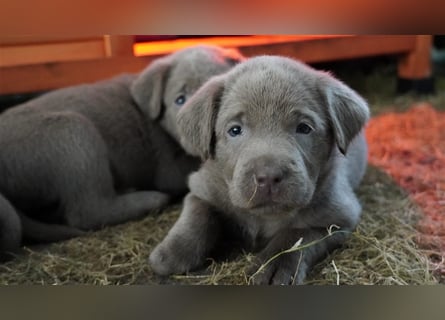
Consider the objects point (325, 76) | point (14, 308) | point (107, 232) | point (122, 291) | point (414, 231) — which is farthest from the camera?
point (107, 232)

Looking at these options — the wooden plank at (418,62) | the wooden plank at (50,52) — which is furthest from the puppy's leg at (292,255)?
the wooden plank at (418,62)

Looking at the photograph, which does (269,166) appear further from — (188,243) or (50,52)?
(50,52)

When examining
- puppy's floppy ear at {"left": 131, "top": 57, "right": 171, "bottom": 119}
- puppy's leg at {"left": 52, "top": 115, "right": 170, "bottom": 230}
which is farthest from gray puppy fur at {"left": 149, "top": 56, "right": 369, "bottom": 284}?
puppy's floppy ear at {"left": 131, "top": 57, "right": 171, "bottom": 119}

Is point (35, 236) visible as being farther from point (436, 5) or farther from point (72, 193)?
point (436, 5)

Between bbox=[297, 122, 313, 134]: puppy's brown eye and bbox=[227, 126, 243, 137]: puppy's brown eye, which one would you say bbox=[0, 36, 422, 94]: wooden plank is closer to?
bbox=[227, 126, 243, 137]: puppy's brown eye

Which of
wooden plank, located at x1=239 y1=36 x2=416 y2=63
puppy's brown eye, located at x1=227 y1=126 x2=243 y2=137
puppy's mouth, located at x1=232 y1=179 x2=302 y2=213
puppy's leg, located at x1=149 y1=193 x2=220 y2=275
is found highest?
puppy's brown eye, located at x1=227 y1=126 x2=243 y2=137

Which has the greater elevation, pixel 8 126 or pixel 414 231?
pixel 8 126

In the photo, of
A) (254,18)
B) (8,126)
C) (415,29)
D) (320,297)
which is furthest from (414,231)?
(8,126)
